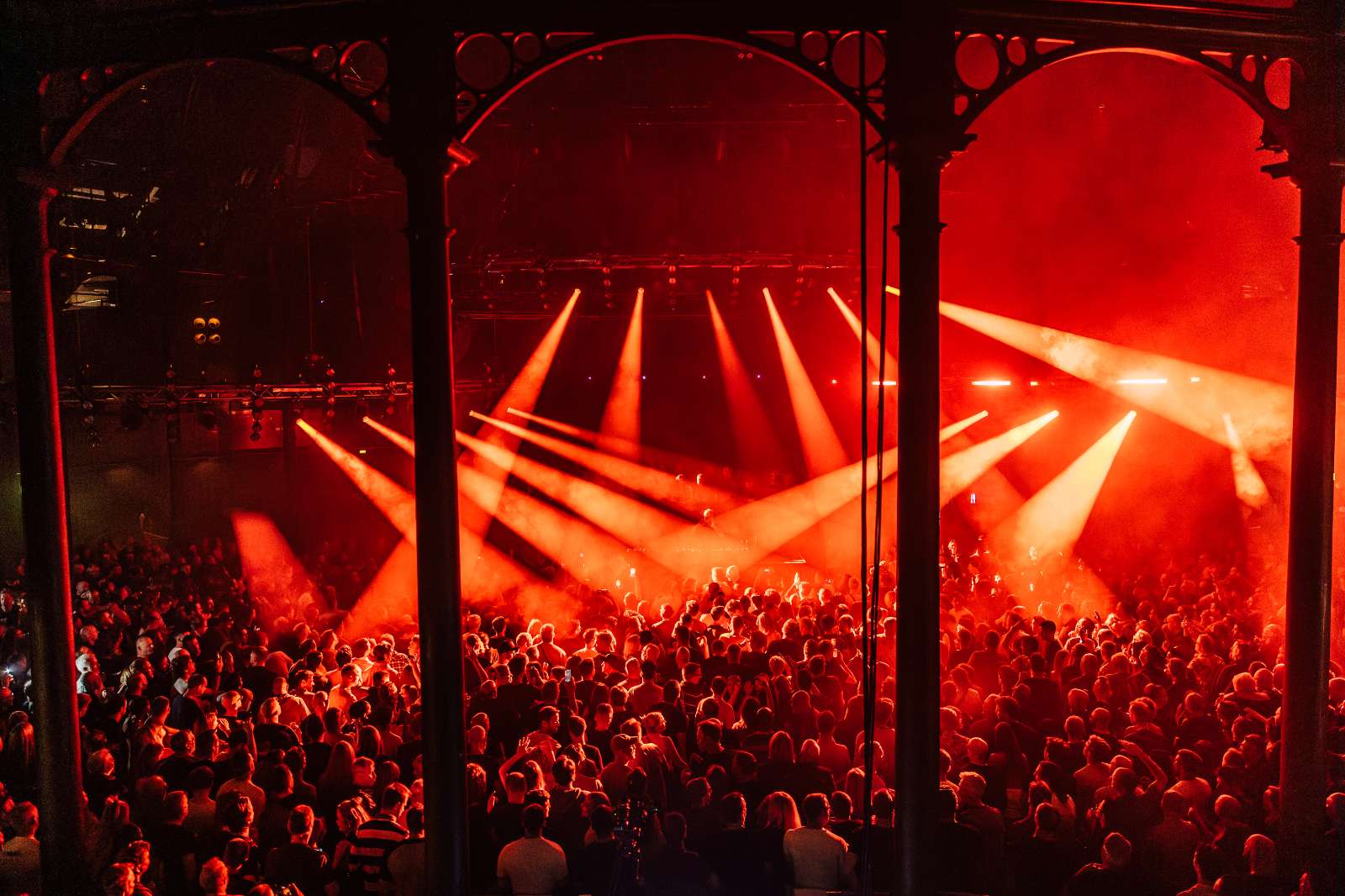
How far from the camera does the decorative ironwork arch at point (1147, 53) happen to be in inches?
172

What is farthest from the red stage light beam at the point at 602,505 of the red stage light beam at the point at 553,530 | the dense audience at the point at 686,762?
the dense audience at the point at 686,762

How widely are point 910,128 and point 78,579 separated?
12875 mm

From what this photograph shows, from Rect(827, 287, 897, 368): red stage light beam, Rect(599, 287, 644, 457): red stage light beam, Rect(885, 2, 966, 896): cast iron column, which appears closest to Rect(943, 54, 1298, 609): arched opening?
Rect(827, 287, 897, 368): red stage light beam

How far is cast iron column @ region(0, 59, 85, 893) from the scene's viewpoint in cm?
479

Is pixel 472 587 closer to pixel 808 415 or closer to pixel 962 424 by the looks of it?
pixel 808 415

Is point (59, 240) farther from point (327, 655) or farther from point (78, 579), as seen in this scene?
point (327, 655)

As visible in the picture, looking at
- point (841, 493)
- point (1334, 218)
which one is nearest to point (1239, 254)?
point (841, 493)

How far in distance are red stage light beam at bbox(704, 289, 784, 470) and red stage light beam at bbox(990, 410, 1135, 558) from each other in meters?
4.43

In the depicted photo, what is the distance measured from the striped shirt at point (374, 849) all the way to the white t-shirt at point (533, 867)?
638 mm

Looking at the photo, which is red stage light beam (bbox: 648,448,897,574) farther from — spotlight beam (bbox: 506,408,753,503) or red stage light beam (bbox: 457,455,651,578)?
spotlight beam (bbox: 506,408,753,503)

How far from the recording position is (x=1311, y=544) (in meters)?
4.86

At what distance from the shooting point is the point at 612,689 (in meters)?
7.52

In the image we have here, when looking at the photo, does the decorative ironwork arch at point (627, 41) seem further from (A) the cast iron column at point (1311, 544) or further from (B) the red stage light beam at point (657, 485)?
(B) the red stage light beam at point (657, 485)

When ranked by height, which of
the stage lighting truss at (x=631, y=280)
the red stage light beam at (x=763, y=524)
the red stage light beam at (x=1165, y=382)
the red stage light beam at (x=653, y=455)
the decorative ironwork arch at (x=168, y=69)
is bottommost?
the red stage light beam at (x=763, y=524)
